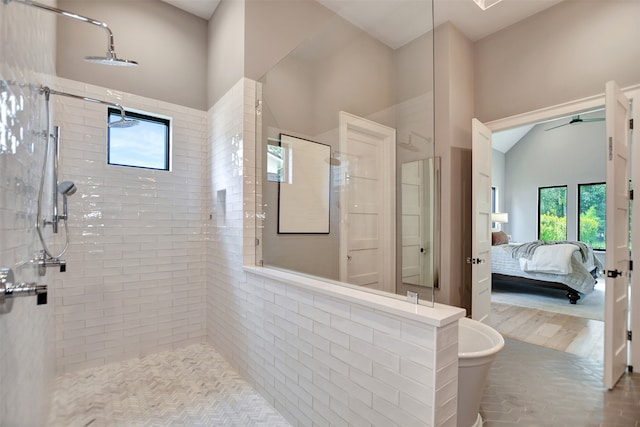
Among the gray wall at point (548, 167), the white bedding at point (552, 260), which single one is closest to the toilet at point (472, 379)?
the white bedding at point (552, 260)

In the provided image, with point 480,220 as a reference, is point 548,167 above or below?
above

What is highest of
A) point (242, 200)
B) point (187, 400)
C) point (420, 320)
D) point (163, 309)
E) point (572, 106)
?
point (572, 106)

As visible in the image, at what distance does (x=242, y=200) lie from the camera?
2.54 metres

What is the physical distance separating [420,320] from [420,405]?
13.3 inches

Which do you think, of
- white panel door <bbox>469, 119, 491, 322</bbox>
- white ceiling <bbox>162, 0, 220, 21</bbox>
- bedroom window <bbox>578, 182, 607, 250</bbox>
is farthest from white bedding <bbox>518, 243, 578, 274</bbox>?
A: white ceiling <bbox>162, 0, 220, 21</bbox>

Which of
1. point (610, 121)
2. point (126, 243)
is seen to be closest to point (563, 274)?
point (610, 121)

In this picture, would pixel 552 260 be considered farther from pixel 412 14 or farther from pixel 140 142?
pixel 140 142

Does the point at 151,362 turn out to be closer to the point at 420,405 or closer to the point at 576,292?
the point at 420,405

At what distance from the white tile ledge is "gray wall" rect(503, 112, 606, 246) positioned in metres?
8.08

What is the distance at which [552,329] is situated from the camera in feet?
11.3

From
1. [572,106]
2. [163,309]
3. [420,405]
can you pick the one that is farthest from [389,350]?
[572,106]

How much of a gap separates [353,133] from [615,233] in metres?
2.15

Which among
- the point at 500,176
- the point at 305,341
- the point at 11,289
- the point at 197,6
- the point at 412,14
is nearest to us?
the point at 11,289

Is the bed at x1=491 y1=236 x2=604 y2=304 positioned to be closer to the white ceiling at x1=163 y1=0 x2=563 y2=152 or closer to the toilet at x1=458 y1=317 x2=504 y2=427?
the white ceiling at x1=163 y1=0 x2=563 y2=152
